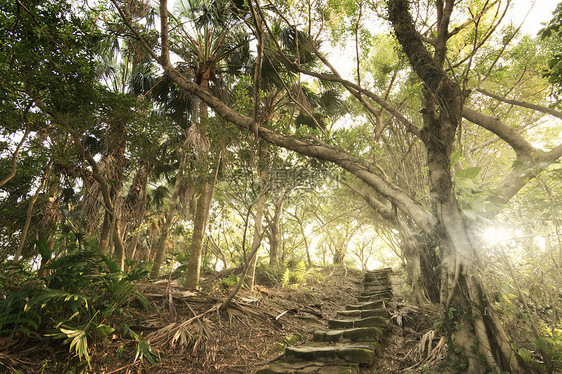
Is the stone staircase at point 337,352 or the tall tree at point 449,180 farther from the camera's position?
the stone staircase at point 337,352

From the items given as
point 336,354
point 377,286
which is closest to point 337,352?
point 336,354

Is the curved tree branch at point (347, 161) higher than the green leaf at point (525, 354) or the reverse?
higher

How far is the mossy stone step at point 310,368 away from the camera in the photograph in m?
2.84

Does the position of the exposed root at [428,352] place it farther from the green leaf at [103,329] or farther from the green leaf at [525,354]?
the green leaf at [103,329]

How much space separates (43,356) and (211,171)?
3.26 meters

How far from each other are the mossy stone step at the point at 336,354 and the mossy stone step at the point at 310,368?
0.09 metres

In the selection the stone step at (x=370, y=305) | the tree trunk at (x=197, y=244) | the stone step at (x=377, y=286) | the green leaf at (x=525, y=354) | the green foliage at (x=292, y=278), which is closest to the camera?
the green leaf at (x=525, y=354)

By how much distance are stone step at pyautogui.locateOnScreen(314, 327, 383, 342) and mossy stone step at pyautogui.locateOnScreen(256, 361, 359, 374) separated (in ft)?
2.42

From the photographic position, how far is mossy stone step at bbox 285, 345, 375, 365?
2.98 meters

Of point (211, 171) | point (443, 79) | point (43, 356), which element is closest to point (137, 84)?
point (211, 171)

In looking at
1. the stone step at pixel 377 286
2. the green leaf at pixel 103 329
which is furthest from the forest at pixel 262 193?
the stone step at pixel 377 286

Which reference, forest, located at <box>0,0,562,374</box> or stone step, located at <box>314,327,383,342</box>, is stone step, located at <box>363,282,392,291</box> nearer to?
forest, located at <box>0,0,562,374</box>

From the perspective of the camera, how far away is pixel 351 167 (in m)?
3.72

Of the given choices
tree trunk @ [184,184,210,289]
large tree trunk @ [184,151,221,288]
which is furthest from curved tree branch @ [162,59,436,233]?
tree trunk @ [184,184,210,289]
